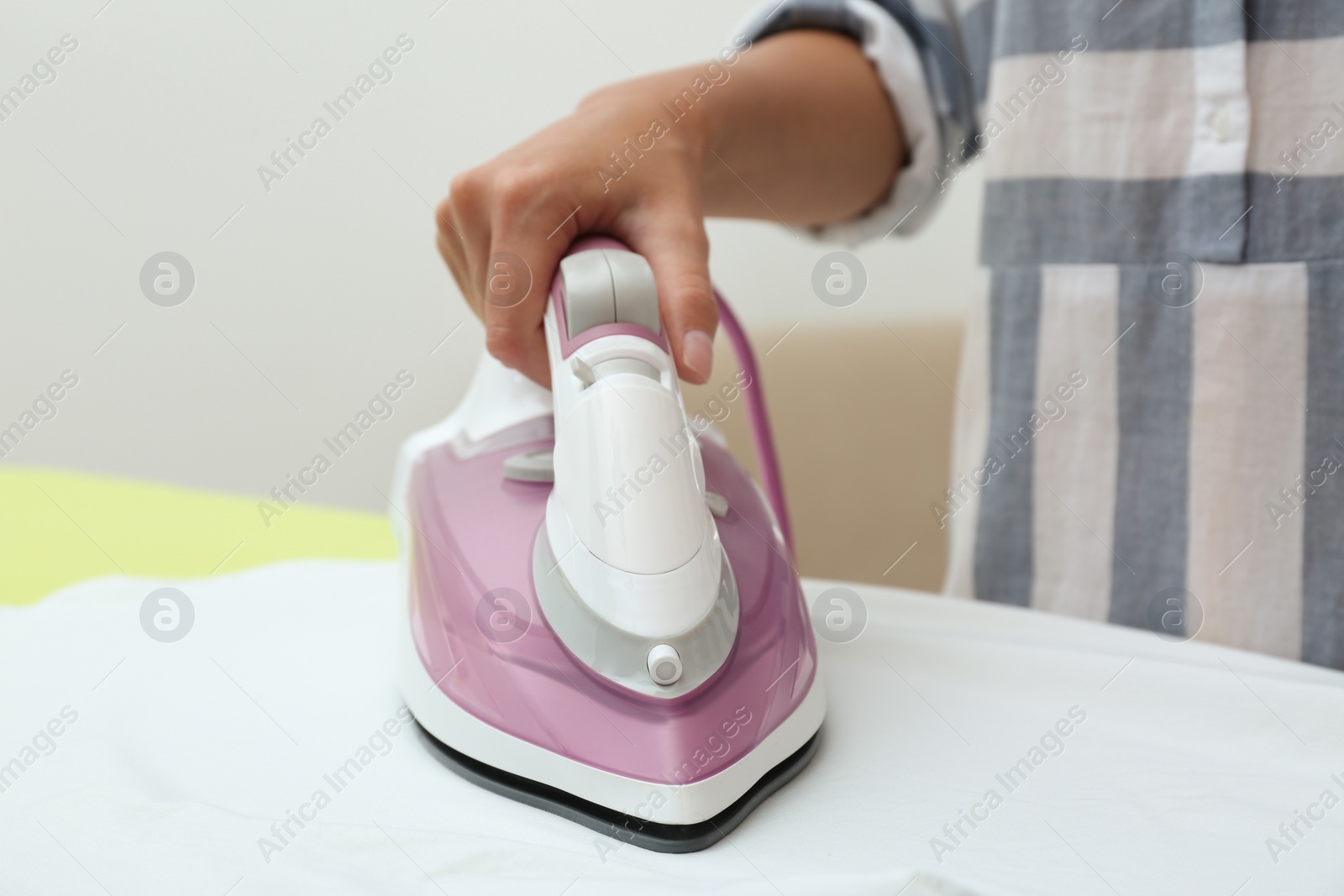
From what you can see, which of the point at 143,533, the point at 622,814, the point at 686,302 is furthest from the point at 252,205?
A: the point at 622,814

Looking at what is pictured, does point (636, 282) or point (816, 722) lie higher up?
point (636, 282)

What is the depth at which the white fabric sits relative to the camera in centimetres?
33

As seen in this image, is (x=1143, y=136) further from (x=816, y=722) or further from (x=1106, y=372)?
(x=816, y=722)

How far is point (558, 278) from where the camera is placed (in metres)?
0.46

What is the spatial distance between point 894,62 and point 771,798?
569 millimetres

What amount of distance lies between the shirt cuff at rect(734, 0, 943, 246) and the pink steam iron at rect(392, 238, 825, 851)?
384 mm

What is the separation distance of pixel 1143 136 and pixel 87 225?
1.01 meters

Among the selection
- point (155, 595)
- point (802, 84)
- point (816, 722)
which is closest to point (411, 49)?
point (802, 84)

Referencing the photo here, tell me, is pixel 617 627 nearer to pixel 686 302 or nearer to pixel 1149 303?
pixel 686 302

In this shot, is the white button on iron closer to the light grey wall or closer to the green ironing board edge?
the green ironing board edge

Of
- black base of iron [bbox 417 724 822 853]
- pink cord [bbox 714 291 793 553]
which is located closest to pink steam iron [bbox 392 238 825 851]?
black base of iron [bbox 417 724 822 853]

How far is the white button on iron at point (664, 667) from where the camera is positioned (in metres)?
0.38

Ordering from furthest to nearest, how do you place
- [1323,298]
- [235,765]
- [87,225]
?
[87,225] < [1323,298] < [235,765]

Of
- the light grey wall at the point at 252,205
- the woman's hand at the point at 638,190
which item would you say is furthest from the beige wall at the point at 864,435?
the woman's hand at the point at 638,190
